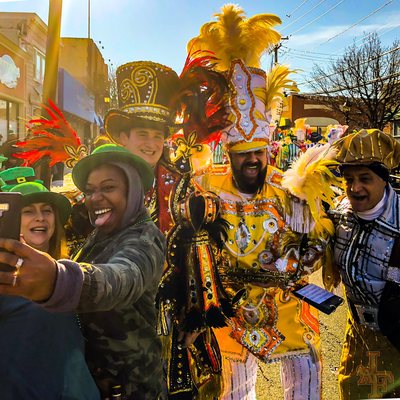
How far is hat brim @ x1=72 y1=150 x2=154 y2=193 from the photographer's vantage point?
3.97ft

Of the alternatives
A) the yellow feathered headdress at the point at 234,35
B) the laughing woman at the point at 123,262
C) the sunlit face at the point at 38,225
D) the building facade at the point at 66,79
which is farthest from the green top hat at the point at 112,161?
the yellow feathered headdress at the point at 234,35

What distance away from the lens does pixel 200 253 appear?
6.14ft

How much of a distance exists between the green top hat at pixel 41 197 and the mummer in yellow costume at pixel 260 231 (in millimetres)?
982

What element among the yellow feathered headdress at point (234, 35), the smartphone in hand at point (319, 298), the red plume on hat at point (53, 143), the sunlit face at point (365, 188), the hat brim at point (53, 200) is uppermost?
the yellow feathered headdress at point (234, 35)

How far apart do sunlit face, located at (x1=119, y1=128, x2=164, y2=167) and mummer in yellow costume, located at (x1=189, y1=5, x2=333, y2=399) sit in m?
0.49

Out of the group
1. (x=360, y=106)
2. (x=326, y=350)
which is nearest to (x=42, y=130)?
(x=326, y=350)

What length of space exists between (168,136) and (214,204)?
372 mm

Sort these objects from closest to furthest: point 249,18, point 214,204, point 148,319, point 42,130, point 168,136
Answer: point 148,319
point 42,130
point 168,136
point 214,204
point 249,18

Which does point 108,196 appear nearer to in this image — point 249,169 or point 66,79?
point 66,79

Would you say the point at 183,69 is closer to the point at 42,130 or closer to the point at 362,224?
the point at 42,130

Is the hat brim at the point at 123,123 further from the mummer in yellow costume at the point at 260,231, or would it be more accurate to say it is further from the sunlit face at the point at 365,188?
the sunlit face at the point at 365,188

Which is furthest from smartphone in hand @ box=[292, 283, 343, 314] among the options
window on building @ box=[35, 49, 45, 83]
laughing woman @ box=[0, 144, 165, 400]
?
window on building @ box=[35, 49, 45, 83]

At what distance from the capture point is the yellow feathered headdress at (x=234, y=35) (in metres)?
2.10

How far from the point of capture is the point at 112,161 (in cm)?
121
